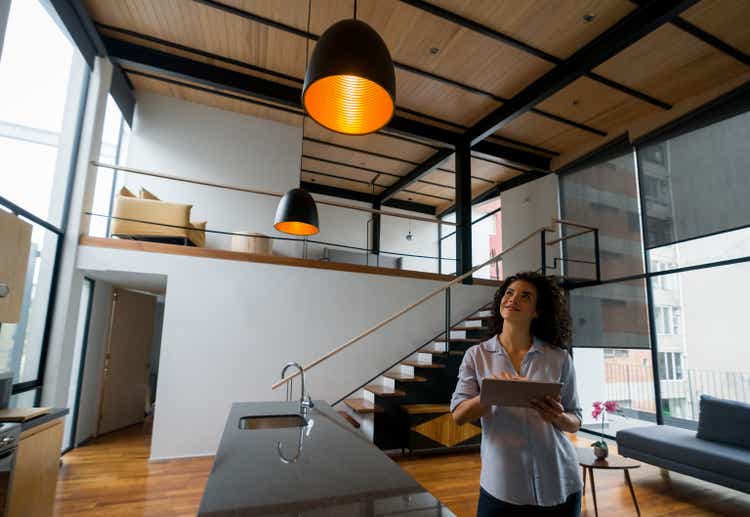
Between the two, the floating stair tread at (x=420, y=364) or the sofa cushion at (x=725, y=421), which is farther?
the floating stair tread at (x=420, y=364)

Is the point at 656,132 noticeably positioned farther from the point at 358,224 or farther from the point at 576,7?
the point at 358,224

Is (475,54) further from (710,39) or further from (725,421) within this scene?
(725,421)

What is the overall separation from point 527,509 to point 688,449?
3.20m

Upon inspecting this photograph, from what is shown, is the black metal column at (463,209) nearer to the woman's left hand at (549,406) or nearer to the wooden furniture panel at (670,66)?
the wooden furniture panel at (670,66)

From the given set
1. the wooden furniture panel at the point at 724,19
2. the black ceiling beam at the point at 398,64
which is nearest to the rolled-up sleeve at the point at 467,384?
the black ceiling beam at the point at 398,64

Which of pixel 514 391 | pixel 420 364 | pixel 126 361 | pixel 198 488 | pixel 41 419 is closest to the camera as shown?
pixel 514 391

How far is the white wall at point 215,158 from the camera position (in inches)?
222

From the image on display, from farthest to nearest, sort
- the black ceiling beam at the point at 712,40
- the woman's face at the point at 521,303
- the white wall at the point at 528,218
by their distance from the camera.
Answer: the white wall at the point at 528,218
the black ceiling beam at the point at 712,40
the woman's face at the point at 521,303

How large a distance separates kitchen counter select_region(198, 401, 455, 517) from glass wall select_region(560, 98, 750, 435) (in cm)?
470

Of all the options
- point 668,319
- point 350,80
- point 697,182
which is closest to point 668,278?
point 668,319

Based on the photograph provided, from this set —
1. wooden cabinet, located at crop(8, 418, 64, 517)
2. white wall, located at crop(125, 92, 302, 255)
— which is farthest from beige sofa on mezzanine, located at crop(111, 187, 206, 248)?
wooden cabinet, located at crop(8, 418, 64, 517)

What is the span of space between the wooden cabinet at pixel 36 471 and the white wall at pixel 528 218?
6261 mm

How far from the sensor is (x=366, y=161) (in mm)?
7648

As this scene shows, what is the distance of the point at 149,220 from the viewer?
4676 millimetres
